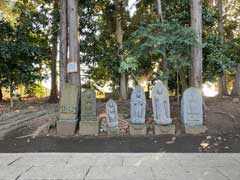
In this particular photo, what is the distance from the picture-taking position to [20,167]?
4.39 meters

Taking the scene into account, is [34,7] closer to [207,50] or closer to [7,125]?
[7,125]

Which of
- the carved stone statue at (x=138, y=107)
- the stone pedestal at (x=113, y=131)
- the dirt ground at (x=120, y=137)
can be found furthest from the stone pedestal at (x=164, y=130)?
the stone pedestal at (x=113, y=131)

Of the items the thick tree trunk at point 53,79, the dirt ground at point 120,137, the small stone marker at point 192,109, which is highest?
the thick tree trunk at point 53,79

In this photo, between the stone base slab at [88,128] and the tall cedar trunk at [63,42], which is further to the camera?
the tall cedar trunk at [63,42]

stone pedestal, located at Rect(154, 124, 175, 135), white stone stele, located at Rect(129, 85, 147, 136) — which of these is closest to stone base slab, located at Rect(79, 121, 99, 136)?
white stone stele, located at Rect(129, 85, 147, 136)

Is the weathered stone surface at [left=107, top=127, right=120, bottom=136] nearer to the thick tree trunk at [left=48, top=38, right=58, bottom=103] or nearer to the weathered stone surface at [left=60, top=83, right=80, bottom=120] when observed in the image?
the weathered stone surface at [left=60, top=83, right=80, bottom=120]

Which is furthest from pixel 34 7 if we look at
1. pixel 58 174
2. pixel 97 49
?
pixel 58 174

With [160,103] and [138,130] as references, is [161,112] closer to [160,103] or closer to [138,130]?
[160,103]

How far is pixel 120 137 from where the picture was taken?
6.93 metres

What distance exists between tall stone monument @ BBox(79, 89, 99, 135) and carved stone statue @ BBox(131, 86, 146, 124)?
0.98 meters

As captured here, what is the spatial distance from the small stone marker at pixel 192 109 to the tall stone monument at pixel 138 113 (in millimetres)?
1063

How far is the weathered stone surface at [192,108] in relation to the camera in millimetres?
7172

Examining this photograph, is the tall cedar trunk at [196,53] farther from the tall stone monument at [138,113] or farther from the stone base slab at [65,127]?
the stone base slab at [65,127]

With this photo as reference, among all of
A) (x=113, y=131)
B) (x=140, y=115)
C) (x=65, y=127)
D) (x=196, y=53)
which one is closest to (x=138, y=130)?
(x=140, y=115)
